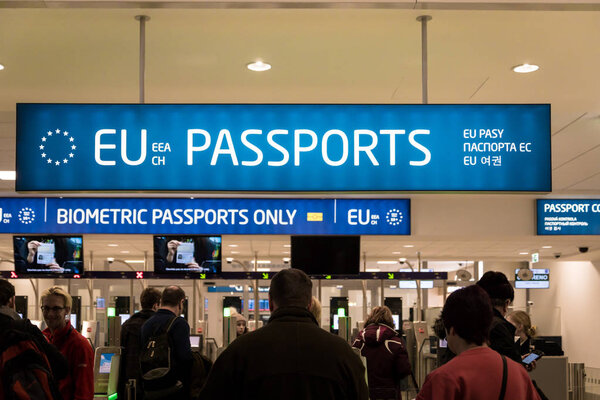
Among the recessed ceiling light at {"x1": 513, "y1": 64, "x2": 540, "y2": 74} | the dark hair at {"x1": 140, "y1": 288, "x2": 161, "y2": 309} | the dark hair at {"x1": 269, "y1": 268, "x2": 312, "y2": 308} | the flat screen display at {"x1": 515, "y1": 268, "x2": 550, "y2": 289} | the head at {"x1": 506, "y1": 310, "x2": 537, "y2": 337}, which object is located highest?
the recessed ceiling light at {"x1": 513, "y1": 64, "x2": 540, "y2": 74}

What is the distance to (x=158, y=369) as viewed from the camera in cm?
505

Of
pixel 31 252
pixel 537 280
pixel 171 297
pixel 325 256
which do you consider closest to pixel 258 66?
pixel 171 297

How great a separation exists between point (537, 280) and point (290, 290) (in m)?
19.1

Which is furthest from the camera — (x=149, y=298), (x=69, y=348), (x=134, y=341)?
(x=149, y=298)

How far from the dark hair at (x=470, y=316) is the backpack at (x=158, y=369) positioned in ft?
9.09

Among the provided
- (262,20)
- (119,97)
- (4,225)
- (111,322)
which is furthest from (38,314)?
(262,20)

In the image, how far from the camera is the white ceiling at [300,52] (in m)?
4.56

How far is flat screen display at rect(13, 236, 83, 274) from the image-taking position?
1051 cm

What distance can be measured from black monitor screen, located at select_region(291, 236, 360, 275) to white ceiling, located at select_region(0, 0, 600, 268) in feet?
11.3

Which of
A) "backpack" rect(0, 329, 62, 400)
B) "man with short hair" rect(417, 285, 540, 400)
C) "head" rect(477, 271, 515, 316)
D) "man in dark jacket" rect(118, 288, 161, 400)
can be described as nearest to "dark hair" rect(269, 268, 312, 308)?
"man with short hair" rect(417, 285, 540, 400)

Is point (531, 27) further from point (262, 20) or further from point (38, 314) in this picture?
point (38, 314)

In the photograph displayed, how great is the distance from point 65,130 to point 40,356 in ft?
3.93

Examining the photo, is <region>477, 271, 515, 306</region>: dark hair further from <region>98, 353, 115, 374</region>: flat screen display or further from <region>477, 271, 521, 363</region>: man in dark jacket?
<region>98, 353, 115, 374</region>: flat screen display

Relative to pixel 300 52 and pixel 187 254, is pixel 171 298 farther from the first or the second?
pixel 187 254
